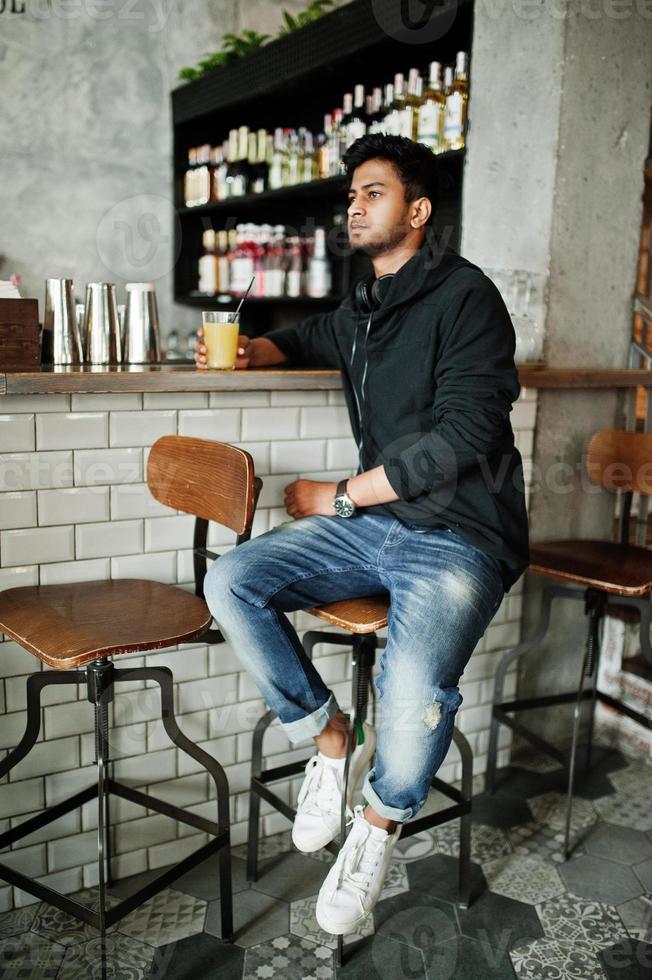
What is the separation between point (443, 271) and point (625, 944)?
4.89 feet

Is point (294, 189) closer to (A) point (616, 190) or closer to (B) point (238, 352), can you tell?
(A) point (616, 190)

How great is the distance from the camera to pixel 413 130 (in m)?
3.23

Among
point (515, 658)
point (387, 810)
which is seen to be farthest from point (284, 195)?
point (387, 810)

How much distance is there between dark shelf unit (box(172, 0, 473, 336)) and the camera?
125 inches

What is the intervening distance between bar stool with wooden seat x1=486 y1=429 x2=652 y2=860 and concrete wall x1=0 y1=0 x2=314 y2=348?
332cm

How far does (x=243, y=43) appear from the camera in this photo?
4.45 meters

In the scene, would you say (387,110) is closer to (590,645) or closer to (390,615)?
(590,645)

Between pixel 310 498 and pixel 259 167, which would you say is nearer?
pixel 310 498

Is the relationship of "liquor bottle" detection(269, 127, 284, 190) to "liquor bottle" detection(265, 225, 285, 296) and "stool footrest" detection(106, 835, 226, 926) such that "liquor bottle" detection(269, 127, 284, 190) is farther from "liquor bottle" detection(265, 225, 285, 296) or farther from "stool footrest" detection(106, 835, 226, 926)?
"stool footrest" detection(106, 835, 226, 926)

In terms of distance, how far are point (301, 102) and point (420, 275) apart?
116 inches

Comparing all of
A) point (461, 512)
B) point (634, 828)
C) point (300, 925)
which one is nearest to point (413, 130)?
point (461, 512)

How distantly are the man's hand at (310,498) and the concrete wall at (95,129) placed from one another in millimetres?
3297

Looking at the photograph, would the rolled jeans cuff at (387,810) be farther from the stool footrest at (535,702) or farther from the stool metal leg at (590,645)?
the stool footrest at (535,702)

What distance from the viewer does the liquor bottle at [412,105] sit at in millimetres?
3160
